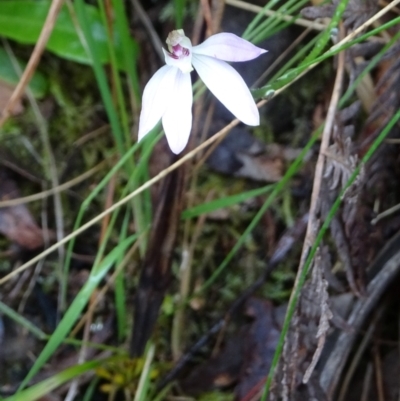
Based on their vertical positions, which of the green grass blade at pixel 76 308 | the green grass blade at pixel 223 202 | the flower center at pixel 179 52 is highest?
the flower center at pixel 179 52

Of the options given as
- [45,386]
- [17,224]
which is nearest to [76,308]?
[45,386]

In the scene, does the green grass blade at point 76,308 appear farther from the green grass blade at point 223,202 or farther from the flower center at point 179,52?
the flower center at point 179,52

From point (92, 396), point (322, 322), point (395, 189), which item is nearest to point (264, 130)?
point (395, 189)

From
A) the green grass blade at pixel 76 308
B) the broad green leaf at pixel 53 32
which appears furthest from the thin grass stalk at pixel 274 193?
the broad green leaf at pixel 53 32

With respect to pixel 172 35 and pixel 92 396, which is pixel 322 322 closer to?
pixel 172 35

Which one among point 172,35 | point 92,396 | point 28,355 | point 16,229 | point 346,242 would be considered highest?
point 172,35

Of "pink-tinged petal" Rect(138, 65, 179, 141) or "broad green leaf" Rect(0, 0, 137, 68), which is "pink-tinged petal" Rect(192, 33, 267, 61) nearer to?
"pink-tinged petal" Rect(138, 65, 179, 141)

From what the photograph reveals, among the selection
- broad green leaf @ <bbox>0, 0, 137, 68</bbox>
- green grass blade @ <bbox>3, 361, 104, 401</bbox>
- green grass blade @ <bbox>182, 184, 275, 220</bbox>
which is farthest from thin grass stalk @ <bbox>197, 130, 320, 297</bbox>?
broad green leaf @ <bbox>0, 0, 137, 68</bbox>
